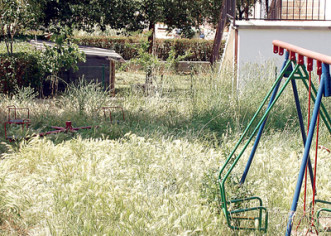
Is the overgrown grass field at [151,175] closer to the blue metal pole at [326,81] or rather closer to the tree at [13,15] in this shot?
the blue metal pole at [326,81]

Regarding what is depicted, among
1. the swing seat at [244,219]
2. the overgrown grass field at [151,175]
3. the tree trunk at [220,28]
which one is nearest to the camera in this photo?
the swing seat at [244,219]

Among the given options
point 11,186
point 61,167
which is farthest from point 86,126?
point 11,186

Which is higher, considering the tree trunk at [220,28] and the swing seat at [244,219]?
the tree trunk at [220,28]

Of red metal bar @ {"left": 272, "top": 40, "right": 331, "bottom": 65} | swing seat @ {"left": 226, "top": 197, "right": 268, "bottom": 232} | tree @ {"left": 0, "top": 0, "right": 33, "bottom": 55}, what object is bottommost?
swing seat @ {"left": 226, "top": 197, "right": 268, "bottom": 232}

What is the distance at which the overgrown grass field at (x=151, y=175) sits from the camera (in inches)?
152

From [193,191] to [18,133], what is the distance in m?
4.02

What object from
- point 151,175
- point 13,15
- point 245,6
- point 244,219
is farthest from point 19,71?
point 245,6

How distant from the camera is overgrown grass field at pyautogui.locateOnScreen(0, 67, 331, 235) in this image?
3871mm

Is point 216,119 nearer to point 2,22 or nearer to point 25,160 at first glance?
point 25,160

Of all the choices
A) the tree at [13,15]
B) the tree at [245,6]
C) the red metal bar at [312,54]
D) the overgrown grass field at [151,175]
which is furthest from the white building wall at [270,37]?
the red metal bar at [312,54]

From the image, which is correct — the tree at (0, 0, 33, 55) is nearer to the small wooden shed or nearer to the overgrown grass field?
the small wooden shed

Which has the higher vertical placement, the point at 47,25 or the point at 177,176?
the point at 47,25

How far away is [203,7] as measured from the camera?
18312 mm

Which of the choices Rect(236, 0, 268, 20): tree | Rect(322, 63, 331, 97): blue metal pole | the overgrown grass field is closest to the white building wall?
Rect(236, 0, 268, 20): tree
